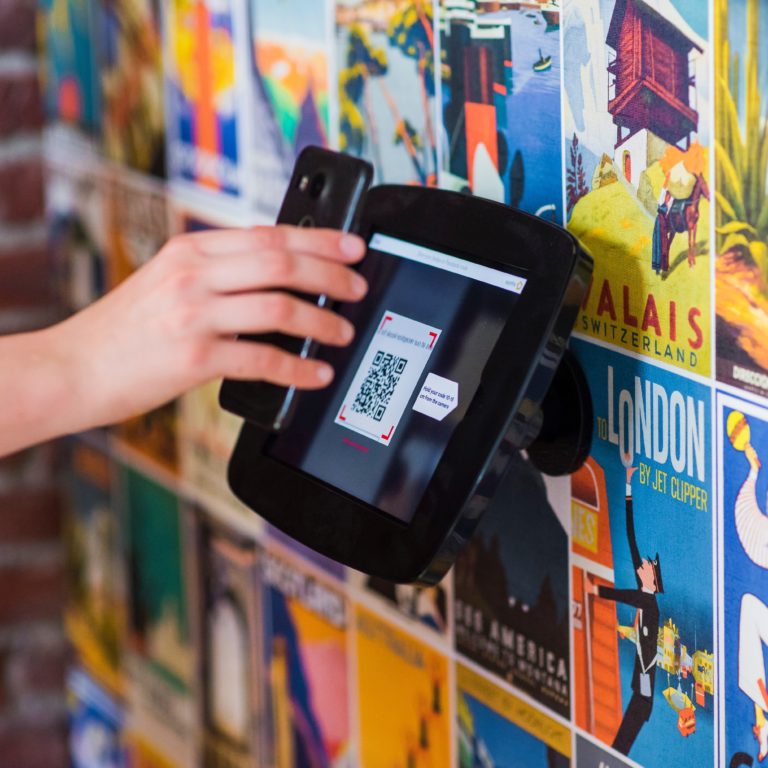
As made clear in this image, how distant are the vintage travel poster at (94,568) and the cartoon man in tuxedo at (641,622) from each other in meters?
0.80

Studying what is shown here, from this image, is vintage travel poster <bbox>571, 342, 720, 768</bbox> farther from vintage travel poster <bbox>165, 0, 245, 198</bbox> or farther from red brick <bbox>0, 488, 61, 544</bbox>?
red brick <bbox>0, 488, 61, 544</bbox>

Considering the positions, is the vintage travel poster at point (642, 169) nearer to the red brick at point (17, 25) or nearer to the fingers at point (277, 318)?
the fingers at point (277, 318)

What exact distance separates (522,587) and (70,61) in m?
0.82

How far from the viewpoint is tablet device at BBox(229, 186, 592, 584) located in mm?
591

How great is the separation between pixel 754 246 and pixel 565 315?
0.31 ft

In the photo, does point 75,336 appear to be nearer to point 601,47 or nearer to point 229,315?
point 229,315

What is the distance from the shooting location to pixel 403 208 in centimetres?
69

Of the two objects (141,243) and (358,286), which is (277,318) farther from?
(141,243)

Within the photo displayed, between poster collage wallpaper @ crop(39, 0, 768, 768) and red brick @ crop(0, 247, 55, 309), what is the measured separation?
3.6 inches

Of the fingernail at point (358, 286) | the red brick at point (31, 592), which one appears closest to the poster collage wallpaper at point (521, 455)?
the fingernail at point (358, 286)

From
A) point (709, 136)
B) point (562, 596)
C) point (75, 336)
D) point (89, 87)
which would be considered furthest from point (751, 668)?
point (89, 87)

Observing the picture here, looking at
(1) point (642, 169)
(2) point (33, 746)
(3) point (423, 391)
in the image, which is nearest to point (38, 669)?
(2) point (33, 746)

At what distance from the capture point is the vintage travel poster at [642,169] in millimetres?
576

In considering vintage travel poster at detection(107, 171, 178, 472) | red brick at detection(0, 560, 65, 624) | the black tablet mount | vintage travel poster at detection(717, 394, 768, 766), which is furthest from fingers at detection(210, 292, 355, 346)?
red brick at detection(0, 560, 65, 624)
